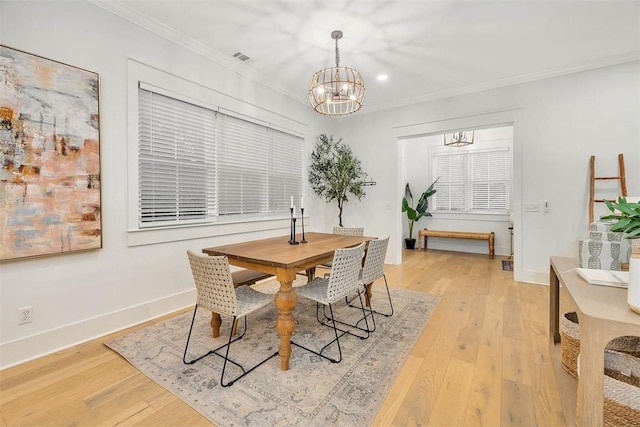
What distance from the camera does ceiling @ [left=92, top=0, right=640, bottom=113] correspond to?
2.45 meters

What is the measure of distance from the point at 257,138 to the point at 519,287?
397 cm

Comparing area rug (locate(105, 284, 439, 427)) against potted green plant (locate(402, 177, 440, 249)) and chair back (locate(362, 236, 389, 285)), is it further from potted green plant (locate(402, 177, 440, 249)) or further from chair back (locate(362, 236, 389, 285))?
potted green plant (locate(402, 177, 440, 249))

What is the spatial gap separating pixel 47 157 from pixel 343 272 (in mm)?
2292

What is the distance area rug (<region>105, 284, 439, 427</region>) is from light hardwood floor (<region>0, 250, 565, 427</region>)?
83 mm

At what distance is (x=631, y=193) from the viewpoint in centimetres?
335

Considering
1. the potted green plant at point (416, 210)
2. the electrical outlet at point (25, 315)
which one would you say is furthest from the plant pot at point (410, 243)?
the electrical outlet at point (25, 315)

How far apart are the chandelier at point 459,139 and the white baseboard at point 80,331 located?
5.61 metres

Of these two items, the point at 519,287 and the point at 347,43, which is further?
the point at 519,287

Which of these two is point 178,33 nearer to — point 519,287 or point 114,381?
point 114,381

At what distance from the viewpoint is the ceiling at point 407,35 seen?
2447mm

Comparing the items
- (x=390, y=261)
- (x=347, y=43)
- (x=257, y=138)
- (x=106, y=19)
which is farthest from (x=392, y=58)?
(x=390, y=261)

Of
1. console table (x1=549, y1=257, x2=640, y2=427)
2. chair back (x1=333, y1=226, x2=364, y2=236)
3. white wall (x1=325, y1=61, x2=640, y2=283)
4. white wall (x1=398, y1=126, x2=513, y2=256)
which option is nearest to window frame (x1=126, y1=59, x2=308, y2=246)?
chair back (x1=333, y1=226, x2=364, y2=236)

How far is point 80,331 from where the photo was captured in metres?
2.25

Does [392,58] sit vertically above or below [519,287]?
above
